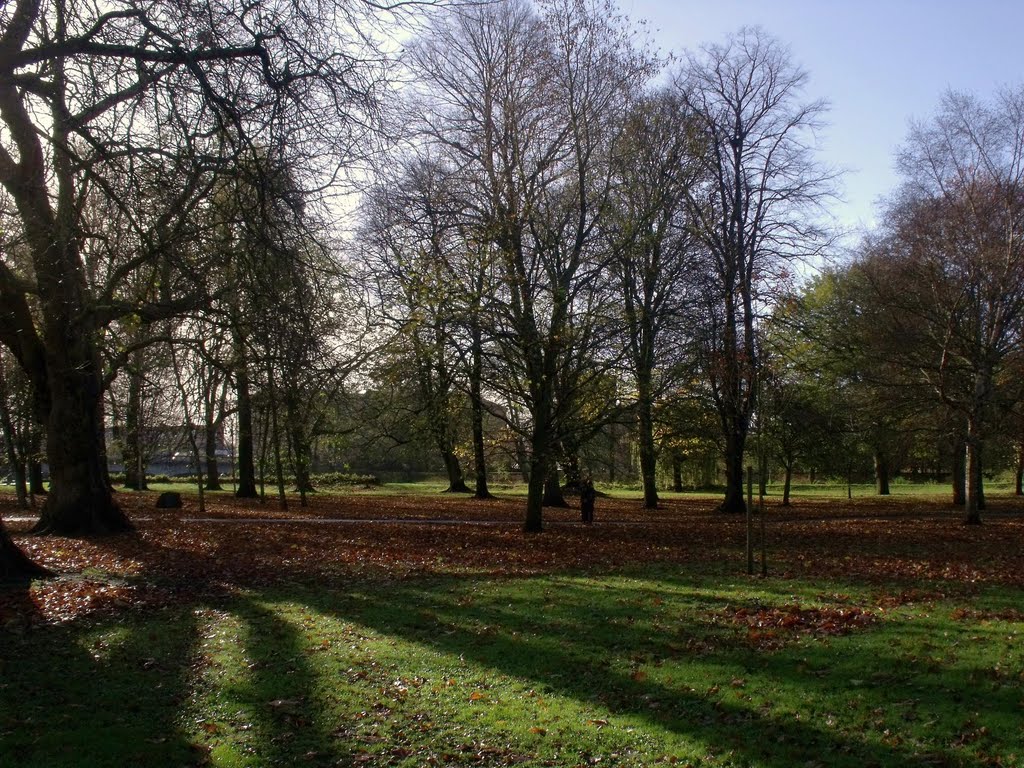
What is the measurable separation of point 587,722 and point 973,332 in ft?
68.0

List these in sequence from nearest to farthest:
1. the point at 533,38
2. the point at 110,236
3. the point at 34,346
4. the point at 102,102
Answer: the point at 102,102, the point at 110,236, the point at 34,346, the point at 533,38

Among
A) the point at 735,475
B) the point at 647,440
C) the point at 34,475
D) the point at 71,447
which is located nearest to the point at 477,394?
the point at 647,440

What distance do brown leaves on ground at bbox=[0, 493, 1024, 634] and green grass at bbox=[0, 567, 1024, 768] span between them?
1.07m

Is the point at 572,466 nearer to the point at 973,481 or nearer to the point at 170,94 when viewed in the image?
the point at 973,481

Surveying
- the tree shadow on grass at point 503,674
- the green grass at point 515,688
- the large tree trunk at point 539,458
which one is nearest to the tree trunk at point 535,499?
the large tree trunk at point 539,458

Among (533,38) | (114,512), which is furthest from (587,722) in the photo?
(533,38)

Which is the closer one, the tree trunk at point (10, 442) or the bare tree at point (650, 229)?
the bare tree at point (650, 229)

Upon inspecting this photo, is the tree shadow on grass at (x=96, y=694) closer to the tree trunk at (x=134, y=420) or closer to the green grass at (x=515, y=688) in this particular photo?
the green grass at (x=515, y=688)

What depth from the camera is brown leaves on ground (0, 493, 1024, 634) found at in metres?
11.1

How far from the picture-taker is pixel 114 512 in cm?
1761

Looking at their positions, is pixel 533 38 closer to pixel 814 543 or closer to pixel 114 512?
pixel 814 543

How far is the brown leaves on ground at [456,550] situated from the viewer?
11.1 metres

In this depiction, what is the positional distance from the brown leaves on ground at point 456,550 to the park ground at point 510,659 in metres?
0.11

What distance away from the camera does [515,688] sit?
6.92 metres
